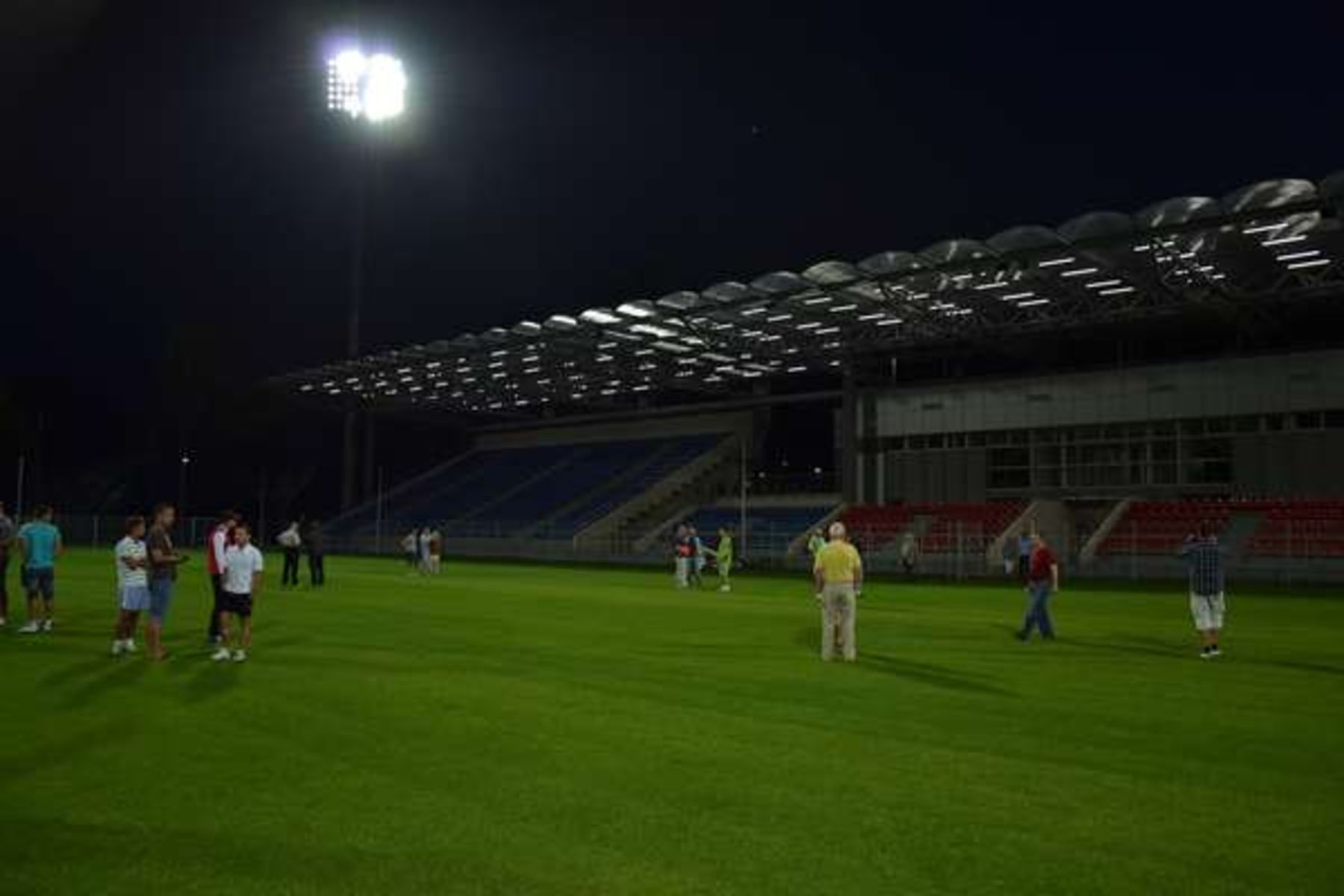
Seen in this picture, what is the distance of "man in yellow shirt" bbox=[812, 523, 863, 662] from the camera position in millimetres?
13406

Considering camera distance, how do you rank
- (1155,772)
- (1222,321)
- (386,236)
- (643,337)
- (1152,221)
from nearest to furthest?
(1155,772)
(1152,221)
(1222,321)
(643,337)
(386,236)

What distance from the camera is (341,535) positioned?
66.7m

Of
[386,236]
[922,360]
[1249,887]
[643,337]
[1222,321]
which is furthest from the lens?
[386,236]

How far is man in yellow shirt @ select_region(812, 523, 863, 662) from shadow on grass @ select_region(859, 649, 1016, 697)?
43cm

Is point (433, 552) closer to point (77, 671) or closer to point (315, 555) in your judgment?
point (315, 555)

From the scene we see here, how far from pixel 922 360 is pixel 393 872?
5297cm

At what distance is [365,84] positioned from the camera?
166 feet

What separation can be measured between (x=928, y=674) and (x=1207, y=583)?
458 centimetres

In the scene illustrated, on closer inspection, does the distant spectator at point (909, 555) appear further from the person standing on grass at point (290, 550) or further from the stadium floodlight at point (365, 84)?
the stadium floodlight at point (365, 84)

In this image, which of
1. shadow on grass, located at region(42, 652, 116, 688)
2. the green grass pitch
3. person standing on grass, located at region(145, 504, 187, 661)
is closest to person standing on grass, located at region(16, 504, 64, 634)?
the green grass pitch

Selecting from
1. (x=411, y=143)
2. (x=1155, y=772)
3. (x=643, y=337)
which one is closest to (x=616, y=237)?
(x=411, y=143)

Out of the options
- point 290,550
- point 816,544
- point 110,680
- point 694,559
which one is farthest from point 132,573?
point 694,559

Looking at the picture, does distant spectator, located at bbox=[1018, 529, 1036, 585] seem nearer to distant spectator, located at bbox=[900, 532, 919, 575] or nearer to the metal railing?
the metal railing

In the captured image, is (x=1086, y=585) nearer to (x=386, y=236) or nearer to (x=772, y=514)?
(x=772, y=514)
